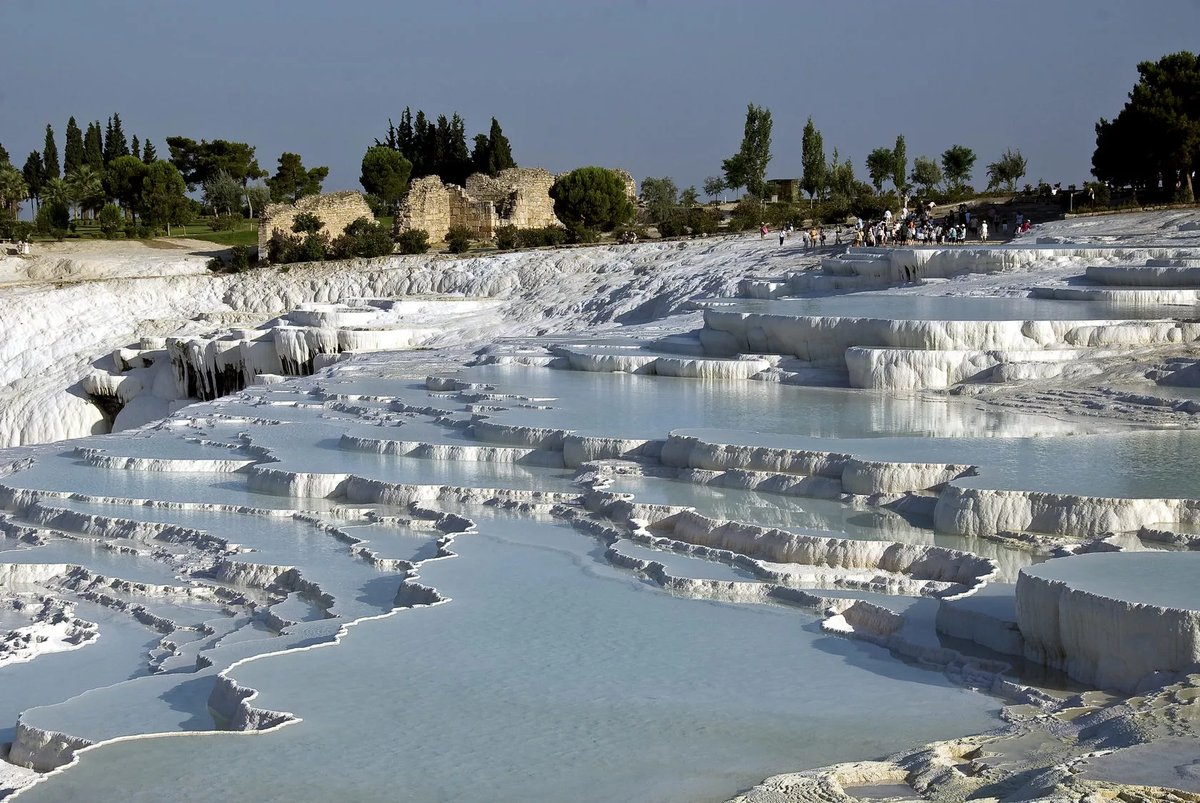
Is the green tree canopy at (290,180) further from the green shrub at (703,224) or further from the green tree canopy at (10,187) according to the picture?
the green shrub at (703,224)

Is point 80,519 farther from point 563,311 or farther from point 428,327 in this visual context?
point 563,311

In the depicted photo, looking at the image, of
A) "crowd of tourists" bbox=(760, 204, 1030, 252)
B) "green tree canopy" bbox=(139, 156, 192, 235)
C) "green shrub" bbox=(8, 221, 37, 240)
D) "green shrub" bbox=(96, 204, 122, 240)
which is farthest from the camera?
"green tree canopy" bbox=(139, 156, 192, 235)

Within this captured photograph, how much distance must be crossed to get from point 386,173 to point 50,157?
901 centimetres

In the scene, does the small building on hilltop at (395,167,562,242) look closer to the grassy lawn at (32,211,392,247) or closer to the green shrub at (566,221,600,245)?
the grassy lawn at (32,211,392,247)

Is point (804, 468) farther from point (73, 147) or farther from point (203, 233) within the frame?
point (73, 147)

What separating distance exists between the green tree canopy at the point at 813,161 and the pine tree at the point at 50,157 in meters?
19.6

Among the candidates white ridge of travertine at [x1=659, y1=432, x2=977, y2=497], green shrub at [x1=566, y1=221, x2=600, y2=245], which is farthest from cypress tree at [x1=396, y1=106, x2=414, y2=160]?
white ridge of travertine at [x1=659, y1=432, x2=977, y2=497]

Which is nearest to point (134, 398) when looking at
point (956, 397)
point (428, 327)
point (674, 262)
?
point (428, 327)

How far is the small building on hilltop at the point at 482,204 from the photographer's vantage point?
990 inches

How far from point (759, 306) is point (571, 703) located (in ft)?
27.7

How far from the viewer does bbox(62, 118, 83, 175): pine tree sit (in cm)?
3572

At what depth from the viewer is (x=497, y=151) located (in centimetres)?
3538

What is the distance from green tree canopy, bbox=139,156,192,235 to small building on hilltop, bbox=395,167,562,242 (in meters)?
5.99

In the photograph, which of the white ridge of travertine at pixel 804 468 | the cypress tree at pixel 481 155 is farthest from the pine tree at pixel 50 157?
the white ridge of travertine at pixel 804 468
